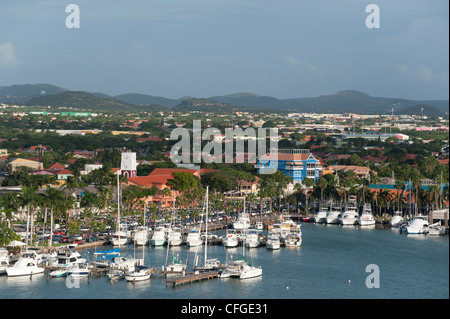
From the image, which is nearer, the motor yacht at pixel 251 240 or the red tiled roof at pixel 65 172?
the motor yacht at pixel 251 240

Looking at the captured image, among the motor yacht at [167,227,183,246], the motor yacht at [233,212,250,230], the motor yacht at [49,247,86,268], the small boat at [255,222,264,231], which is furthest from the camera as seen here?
the small boat at [255,222,264,231]

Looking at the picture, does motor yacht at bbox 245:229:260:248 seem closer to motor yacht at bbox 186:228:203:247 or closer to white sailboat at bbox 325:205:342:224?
motor yacht at bbox 186:228:203:247

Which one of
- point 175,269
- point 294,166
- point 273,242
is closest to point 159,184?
point 294,166

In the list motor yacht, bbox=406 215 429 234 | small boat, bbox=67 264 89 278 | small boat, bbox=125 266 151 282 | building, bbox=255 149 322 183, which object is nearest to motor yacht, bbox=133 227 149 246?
small boat, bbox=67 264 89 278

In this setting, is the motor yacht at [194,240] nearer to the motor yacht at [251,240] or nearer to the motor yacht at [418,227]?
the motor yacht at [251,240]

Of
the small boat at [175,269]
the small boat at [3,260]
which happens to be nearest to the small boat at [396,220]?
the small boat at [175,269]
